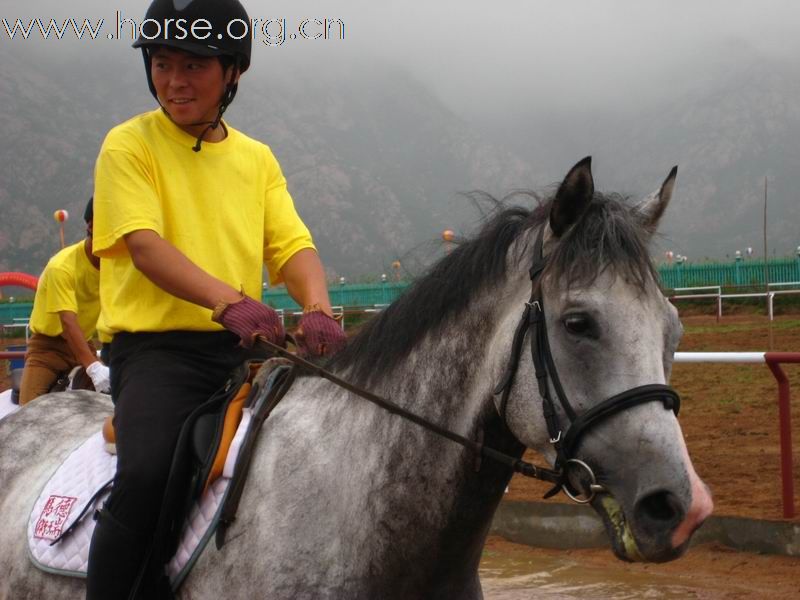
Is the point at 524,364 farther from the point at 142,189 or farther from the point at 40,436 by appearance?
the point at 40,436

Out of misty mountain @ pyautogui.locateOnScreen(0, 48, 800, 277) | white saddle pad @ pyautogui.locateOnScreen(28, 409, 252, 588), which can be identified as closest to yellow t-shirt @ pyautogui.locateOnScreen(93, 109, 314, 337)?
white saddle pad @ pyautogui.locateOnScreen(28, 409, 252, 588)

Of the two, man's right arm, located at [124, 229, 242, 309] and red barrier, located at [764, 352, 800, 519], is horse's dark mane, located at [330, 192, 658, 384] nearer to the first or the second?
man's right arm, located at [124, 229, 242, 309]

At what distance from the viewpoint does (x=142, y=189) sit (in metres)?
2.87

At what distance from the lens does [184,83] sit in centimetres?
302

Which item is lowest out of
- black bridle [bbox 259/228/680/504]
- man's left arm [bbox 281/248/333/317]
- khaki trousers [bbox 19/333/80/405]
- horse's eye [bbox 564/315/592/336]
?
khaki trousers [bbox 19/333/80/405]

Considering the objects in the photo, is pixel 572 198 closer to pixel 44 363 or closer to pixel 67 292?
pixel 67 292

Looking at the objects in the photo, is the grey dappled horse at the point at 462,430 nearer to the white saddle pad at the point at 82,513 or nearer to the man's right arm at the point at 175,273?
the white saddle pad at the point at 82,513

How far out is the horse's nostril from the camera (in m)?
2.06

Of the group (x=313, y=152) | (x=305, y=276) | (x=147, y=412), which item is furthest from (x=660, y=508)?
(x=313, y=152)

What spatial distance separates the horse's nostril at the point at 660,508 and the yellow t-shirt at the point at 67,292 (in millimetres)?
4879

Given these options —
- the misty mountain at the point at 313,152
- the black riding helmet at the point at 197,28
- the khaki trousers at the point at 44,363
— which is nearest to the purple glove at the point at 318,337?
the black riding helmet at the point at 197,28

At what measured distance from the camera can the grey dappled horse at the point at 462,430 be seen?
7.07ft

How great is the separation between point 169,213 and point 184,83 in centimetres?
43

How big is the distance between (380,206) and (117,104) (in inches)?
1568
